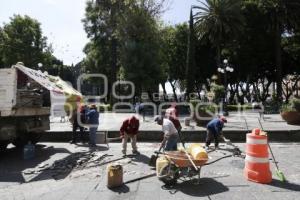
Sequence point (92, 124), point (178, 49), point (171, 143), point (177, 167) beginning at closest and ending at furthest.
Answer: point (177, 167) < point (171, 143) < point (92, 124) < point (178, 49)

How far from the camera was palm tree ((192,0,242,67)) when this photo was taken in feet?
158

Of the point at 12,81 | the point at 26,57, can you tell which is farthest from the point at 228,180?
the point at 26,57

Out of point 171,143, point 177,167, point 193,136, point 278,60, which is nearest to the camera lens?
point 177,167

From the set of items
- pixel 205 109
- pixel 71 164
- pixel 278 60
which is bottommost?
pixel 71 164

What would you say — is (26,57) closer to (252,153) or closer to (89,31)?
(89,31)

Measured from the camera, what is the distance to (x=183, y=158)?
9117 mm

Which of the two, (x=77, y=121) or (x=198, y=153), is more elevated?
(x=77, y=121)

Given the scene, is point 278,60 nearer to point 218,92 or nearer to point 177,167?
point 218,92

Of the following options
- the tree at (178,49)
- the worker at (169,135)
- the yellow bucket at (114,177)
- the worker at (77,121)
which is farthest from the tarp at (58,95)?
the tree at (178,49)

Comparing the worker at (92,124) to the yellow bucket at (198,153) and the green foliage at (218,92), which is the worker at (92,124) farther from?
the green foliage at (218,92)

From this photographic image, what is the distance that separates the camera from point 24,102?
13.1 metres

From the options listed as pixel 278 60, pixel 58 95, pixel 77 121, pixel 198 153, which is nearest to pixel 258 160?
pixel 198 153

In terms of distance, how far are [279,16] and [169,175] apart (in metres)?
39.9

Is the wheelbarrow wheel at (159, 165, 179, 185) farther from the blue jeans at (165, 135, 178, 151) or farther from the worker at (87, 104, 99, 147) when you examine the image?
the worker at (87, 104, 99, 147)
